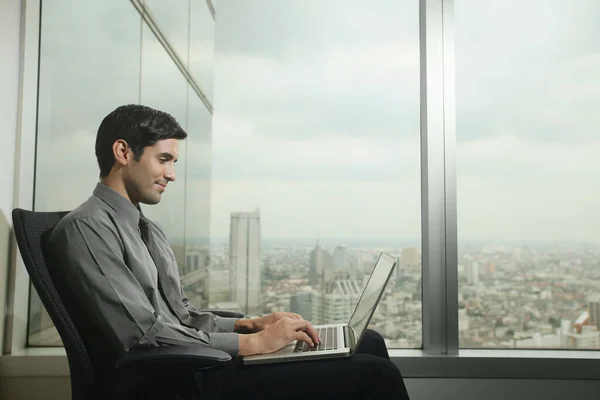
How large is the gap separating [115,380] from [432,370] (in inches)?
59.3

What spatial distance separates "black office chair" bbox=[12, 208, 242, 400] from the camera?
51.6 inches

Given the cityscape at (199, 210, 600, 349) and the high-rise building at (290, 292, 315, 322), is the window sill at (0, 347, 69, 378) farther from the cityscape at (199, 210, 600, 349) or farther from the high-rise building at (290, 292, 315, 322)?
the high-rise building at (290, 292, 315, 322)

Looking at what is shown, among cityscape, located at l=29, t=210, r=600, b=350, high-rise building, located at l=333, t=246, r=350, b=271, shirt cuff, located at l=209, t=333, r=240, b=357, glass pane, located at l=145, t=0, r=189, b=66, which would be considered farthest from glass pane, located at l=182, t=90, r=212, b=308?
shirt cuff, located at l=209, t=333, r=240, b=357

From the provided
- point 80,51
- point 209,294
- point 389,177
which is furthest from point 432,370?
point 80,51

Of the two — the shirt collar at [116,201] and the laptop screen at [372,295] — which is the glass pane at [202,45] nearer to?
the shirt collar at [116,201]

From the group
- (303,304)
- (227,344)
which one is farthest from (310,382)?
(303,304)

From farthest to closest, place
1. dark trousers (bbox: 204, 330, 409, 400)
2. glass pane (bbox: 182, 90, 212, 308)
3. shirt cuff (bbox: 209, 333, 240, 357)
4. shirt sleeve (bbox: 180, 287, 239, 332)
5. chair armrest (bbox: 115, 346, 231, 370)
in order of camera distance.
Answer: glass pane (bbox: 182, 90, 212, 308) < shirt sleeve (bbox: 180, 287, 239, 332) < shirt cuff (bbox: 209, 333, 240, 357) < dark trousers (bbox: 204, 330, 409, 400) < chair armrest (bbox: 115, 346, 231, 370)

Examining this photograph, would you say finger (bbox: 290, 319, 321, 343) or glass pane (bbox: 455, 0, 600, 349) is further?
glass pane (bbox: 455, 0, 600, 349)

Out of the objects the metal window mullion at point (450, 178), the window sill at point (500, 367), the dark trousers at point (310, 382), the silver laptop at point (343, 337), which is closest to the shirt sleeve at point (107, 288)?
the dark trousers at point (310, 382)

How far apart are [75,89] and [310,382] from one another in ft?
5.67

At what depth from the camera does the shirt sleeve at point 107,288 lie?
4.54 feet

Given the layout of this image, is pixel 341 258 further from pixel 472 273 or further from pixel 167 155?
pixel 167 155

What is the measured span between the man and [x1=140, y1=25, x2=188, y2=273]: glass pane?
2.41ft

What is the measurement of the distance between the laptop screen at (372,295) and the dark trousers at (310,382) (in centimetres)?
15
